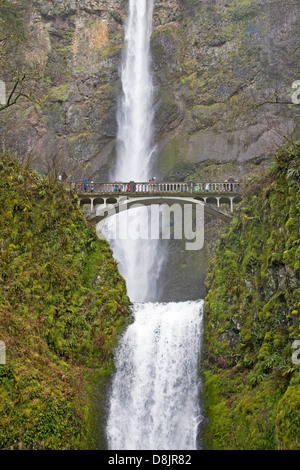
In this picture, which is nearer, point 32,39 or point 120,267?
point 120,267

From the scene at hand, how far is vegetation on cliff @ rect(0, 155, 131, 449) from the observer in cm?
1406

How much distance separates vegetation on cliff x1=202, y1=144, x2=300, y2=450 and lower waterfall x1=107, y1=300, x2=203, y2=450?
67cm

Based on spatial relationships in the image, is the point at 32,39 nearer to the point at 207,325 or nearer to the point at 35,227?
the point at 35,227

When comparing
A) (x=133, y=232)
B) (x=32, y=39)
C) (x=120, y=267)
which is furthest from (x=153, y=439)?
(x=32, y=39)

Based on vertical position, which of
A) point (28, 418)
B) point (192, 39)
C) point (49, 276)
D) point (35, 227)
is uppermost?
point (192, 39)

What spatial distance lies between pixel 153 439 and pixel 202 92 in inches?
1305

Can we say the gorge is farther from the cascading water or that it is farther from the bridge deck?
the bridge deck

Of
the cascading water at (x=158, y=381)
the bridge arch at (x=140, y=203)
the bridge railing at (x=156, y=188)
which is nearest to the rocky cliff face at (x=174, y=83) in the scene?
the bridge railing at (x=156, y=188)

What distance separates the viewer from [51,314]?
18.0 metres

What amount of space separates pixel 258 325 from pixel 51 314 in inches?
328

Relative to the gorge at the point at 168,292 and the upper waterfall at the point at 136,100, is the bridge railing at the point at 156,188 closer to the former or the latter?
the gorge at the point at 168,292

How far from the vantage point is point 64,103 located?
43.8 metres

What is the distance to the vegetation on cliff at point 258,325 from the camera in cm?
1341

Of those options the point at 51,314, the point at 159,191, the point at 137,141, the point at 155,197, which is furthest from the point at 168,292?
the point at 137,141
